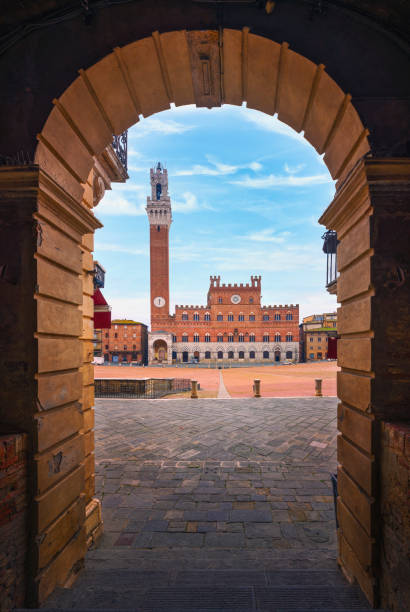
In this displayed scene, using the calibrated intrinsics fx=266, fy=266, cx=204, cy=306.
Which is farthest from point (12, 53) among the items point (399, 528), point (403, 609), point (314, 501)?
point (314, 501)

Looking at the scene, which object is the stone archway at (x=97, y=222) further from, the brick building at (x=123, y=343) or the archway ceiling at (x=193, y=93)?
the brick building at (x=123, y=343)

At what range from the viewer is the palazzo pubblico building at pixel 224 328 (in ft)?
184

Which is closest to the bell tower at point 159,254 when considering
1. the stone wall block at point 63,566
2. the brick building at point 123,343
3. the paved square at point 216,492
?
the brick building at point 123,343

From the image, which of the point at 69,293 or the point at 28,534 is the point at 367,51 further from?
the point at 28,534

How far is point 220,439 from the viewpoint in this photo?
7.92 metres

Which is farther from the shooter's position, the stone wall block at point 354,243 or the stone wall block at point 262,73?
the stone wall block at point 262,73

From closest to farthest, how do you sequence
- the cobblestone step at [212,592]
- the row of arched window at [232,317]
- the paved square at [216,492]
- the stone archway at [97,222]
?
the cobblestone step at [212,592]
the stone archway at [97,222]
the paved square at [216,492]
the row of arched window at [232,317]

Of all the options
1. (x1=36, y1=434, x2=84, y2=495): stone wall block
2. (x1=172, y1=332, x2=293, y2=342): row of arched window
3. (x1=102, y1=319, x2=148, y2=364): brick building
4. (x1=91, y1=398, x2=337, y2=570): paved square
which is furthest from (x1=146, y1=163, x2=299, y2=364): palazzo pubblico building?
(x1=36, y1=434, x2=84, y2=495): stone wall block

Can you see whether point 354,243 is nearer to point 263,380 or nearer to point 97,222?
point 97,222

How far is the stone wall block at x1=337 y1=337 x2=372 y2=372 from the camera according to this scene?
278 cm

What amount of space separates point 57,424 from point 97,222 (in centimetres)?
268

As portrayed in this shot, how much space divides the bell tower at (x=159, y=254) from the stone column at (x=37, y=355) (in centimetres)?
5432

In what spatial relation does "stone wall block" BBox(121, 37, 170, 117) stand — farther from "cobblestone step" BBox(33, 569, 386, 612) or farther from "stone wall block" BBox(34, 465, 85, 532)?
"cobblestone step" BBox(33, 569, 386, 612)

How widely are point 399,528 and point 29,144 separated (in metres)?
5.35
